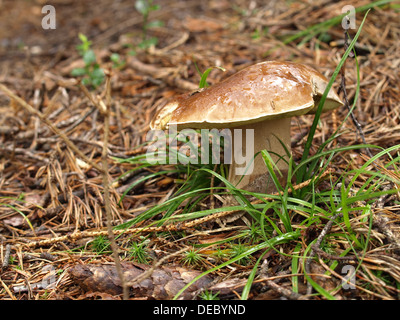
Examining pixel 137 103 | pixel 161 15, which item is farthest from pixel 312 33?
pixel 161 15

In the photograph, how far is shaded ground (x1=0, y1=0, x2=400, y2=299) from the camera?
5.25ft

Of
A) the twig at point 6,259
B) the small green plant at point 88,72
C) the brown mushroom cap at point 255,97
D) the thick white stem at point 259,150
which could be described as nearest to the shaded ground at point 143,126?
the twig at point 6,259

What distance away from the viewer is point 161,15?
4.96 m

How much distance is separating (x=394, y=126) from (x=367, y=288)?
4.22ft

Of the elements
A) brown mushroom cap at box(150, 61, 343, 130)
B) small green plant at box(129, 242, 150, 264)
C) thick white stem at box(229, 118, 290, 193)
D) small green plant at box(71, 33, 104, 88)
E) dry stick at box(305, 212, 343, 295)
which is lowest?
small green plant at box(129, 242, 150, 264)

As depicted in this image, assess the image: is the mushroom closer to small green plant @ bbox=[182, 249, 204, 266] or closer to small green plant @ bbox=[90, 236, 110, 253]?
small green plant @ bbox=[182, 249, 204, 266]

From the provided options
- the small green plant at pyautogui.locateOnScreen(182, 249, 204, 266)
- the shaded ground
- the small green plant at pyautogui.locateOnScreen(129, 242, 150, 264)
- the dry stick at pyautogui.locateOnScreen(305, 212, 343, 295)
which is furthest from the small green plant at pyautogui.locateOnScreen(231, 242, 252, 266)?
the small green plant at pyautogui.locateOnScreen(129, 242, 150, 264)

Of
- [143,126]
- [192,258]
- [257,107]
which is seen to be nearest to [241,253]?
[192,258]

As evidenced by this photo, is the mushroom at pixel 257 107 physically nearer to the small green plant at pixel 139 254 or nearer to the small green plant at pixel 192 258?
the small green plant at pixel 192 258

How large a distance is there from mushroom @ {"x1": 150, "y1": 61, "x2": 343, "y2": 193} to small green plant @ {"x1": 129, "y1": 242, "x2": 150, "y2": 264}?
617mm

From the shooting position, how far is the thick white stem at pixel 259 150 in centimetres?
181

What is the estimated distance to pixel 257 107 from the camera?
146 cm

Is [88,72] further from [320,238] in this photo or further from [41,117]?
[320,238]

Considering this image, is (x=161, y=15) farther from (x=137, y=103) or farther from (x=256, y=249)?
(x=256, y=249)
